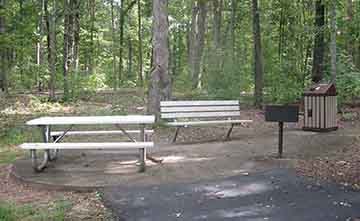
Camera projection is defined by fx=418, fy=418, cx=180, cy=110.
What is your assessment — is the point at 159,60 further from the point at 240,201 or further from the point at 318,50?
the point at 318,50

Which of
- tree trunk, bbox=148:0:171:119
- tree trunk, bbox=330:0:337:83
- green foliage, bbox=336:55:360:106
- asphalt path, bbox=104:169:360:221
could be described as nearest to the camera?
asphalt path, bbox=104:169:360:221

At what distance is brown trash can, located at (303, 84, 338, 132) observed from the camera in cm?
976

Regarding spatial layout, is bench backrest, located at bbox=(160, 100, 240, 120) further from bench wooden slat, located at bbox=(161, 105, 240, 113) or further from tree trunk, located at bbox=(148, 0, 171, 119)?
tree trunk, located at bbox=(148, 0, 171, 119)

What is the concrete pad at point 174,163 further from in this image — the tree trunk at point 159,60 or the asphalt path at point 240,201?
the tree trunk at point 159,60

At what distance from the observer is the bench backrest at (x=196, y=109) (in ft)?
29.5

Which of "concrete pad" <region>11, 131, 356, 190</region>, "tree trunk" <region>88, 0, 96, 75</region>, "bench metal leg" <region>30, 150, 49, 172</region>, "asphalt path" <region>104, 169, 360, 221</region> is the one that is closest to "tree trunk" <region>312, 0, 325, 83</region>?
"concrete pad" <region>11, 131, 356, 190</region>

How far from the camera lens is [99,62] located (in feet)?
106

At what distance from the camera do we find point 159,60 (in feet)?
34.4

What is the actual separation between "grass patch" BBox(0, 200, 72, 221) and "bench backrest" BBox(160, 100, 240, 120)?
4.30 meters

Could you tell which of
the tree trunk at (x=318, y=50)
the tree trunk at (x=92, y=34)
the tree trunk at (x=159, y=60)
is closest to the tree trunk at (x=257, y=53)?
the tree trunk at (x=318, y=50)

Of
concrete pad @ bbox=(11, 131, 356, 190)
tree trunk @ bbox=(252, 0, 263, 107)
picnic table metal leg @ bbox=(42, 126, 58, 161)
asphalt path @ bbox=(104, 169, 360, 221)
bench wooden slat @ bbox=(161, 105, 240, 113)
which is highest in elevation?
tree trunk @ bbox=(252, 0, 263, 107)

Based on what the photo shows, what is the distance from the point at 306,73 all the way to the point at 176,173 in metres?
10.8

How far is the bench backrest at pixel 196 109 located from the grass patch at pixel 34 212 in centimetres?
430

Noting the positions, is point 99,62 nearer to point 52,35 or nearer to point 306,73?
point 52,35
